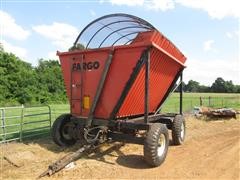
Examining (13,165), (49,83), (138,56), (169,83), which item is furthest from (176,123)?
(49,83)

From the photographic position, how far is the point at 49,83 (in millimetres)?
47375

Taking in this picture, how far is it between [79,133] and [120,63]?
2080 millimetres

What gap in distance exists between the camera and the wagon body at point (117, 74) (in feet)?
26.6

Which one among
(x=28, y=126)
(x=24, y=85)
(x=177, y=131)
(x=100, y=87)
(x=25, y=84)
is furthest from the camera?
(x=25, y=84)

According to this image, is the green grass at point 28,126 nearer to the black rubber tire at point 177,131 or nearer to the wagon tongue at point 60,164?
the wagon tongue at point 60,164

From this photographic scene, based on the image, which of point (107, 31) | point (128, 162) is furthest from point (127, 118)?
point (107, 31)

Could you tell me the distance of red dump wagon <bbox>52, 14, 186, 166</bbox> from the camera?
803 centimetres

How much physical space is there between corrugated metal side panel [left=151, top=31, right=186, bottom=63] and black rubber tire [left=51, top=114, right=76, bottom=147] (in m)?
3.17

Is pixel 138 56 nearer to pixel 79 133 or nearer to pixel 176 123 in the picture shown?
pixel 79 133

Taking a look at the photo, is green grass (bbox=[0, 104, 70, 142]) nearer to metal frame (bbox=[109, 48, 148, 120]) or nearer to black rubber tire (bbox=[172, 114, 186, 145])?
metal frame (bbox=[109, 48, 148, 120])

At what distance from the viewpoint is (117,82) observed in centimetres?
836

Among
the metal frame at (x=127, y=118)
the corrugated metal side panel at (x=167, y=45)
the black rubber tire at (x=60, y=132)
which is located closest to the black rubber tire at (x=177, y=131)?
the metal frame at (x=127, y=118)

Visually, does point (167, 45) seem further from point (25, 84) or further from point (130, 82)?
point (25, 84)

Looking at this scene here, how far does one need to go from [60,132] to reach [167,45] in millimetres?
3628
